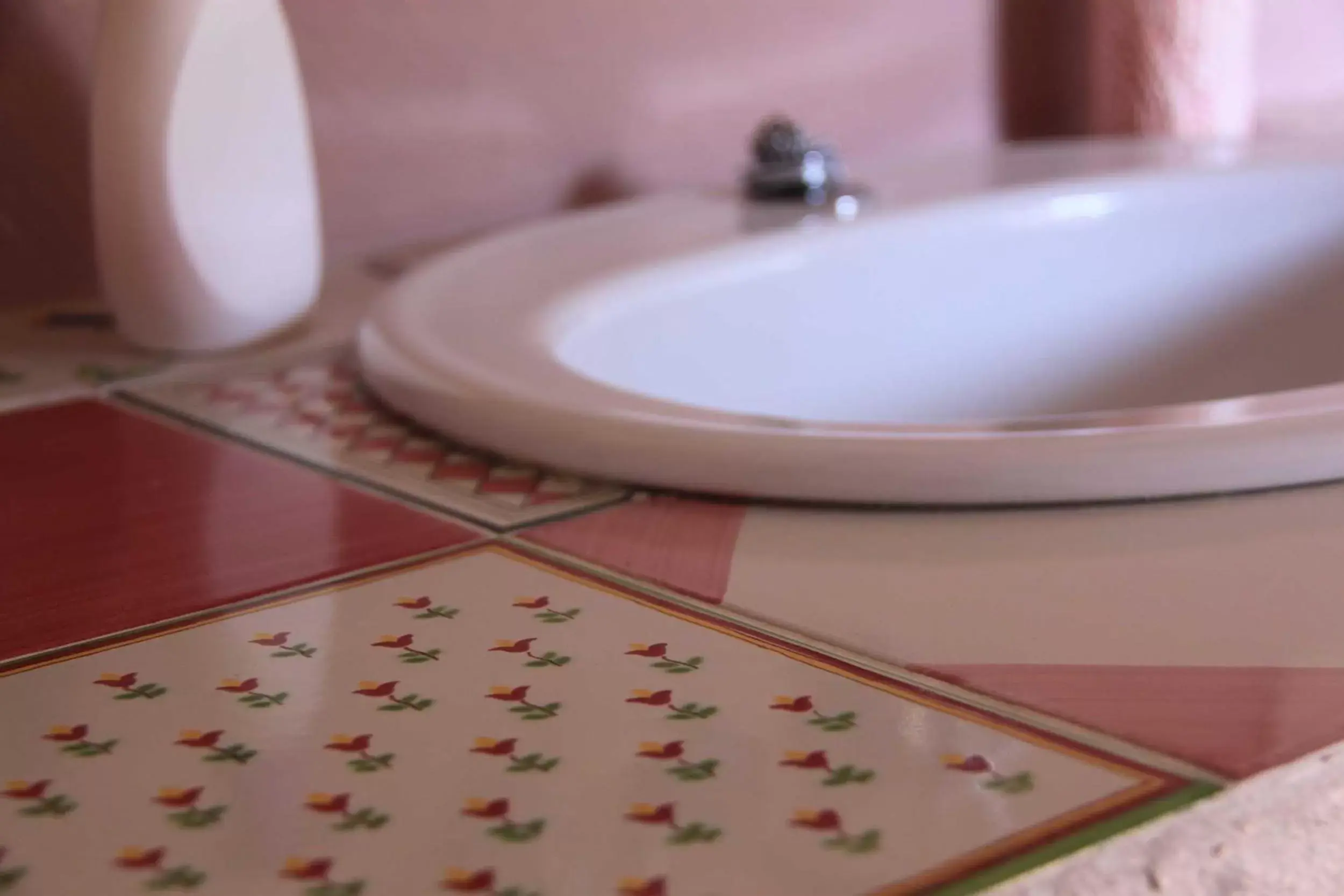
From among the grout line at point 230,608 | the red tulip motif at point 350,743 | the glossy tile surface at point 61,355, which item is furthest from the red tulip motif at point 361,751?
the glossy tile surface at point 61,355

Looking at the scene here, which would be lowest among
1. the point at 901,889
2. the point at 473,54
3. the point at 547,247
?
the point at 901,889

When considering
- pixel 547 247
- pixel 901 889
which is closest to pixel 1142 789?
pixel 901 889

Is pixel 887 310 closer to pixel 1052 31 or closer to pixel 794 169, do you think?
pixel 794 169

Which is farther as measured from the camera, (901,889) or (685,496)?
(685,496)

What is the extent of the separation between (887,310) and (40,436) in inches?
18.8

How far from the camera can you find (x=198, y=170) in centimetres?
75

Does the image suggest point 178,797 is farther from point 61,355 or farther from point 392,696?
point 61,355

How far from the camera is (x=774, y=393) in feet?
2.93

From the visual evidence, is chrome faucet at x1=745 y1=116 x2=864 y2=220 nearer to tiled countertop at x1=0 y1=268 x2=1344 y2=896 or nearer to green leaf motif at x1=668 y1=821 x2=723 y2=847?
tiled countertop at x1=0 y1=268 x2=1344 y2=896

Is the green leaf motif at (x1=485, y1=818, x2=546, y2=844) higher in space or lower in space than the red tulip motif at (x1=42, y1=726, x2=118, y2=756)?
lower

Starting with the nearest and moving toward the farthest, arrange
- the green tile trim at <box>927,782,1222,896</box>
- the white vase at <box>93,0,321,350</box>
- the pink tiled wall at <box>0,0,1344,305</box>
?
the green tile trim at <box>927,782,1222,896</box> < the white vase at <box>93,0,321,350</box> < the pink tiled wall at <box>0,0,1344,305</box>

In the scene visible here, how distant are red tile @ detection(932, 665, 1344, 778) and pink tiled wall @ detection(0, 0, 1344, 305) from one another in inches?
26.4

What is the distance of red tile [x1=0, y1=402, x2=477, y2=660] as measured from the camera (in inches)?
19.6

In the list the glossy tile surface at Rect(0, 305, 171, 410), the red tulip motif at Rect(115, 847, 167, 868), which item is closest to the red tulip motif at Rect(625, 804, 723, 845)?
the red tulip motif at Rect(115, 847, 167, 868)
